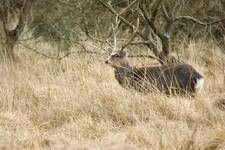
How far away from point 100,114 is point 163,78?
116 cm

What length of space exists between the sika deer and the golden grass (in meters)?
0.16

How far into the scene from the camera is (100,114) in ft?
19.2

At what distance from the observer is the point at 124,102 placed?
19.4 feet

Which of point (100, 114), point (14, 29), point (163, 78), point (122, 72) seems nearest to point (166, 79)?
point (163, 78)

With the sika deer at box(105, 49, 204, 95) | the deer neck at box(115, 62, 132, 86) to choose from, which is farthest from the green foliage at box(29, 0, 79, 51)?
the sika deer at box(105, 49, 204, 95)

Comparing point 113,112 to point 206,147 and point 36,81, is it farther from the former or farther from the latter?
point 36,81

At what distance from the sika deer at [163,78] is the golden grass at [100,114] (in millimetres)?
159

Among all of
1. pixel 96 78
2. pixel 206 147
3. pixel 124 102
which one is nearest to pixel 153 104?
pixel 124 102

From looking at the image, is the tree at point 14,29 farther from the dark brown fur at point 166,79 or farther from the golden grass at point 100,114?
the dark brown fur at point 166,79

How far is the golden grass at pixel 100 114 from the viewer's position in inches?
190

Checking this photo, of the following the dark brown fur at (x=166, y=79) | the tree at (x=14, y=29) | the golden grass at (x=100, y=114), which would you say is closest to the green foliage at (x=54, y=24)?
the tree at (x=14, y=29)

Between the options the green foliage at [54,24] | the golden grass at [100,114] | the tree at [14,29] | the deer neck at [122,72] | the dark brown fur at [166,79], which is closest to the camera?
the golden grass at [100,114]

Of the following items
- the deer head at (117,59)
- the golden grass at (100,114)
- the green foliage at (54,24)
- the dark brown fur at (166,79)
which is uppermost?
the green foliage at (54,24)

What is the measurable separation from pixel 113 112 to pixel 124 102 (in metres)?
0.19
